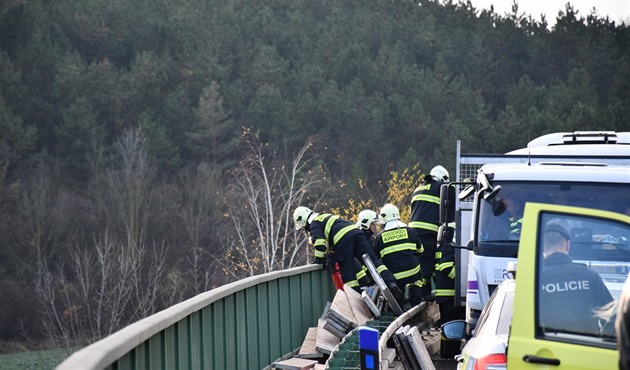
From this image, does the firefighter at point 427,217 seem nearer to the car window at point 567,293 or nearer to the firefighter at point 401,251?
the firefighter at point 401,251

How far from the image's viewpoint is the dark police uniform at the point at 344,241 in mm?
17391

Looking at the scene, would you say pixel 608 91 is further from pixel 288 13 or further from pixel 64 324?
pixel 64 324

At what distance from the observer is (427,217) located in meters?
17.8

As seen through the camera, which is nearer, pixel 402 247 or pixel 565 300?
pixel 565 300

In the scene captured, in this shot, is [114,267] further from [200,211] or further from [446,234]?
[446,234]

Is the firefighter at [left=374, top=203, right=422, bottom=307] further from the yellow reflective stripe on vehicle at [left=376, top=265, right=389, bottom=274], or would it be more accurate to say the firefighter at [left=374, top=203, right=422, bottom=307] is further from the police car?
the police car

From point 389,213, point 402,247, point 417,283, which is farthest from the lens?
point 417,283

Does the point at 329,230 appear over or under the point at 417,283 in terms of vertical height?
over

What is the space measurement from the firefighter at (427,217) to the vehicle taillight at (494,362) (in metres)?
10.3

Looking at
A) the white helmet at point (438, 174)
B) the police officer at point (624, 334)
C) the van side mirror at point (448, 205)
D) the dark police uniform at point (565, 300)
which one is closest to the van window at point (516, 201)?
the van side mirror at point (448, 205)

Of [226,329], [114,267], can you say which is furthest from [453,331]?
[114,267]

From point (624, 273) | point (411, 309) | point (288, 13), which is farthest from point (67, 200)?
point (624, 273)

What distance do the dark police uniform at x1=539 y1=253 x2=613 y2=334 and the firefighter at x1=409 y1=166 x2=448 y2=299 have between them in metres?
10.7

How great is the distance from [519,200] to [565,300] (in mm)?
7015
